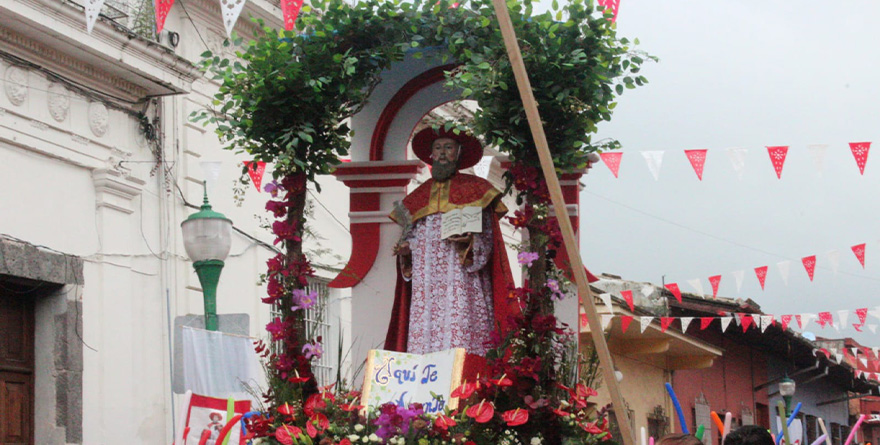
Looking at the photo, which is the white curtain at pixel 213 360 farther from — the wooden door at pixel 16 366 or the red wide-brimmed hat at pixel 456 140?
the wooden door at pixel 16 366

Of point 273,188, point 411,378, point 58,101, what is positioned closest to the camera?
point 411,378

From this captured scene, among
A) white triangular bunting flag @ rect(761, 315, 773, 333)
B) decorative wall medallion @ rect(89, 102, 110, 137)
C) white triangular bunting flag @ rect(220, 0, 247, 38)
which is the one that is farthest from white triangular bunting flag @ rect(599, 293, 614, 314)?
white triangular bunting flag @ rect(220, 0, 247, 38)

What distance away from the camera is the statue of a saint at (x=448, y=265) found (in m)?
7.57

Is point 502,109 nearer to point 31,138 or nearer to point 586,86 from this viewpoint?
point 586,86

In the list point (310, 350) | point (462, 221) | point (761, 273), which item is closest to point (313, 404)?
point (310, 350)

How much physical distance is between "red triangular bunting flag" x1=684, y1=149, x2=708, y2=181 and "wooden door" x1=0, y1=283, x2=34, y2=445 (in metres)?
5.81

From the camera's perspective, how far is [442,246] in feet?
25.4

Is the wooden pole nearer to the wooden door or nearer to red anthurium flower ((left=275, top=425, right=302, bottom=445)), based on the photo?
red anthurium flower ((left=275, top=425, right=302, bottom=445))

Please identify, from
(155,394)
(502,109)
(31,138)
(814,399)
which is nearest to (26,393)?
(155,394)

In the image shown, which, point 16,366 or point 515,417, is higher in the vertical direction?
point 16,366

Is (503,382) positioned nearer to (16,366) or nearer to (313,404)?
(313,404)

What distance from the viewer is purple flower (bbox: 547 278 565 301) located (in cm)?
668

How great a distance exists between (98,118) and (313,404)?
230 inches

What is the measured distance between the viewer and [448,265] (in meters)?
7.69
